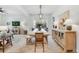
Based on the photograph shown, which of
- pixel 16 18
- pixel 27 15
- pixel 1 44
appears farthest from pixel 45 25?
pixel 1 44

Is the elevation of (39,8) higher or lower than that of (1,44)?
higher

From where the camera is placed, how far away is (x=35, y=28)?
565 cm

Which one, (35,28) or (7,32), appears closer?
(7,32)

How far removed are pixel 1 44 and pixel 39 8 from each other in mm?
2384
